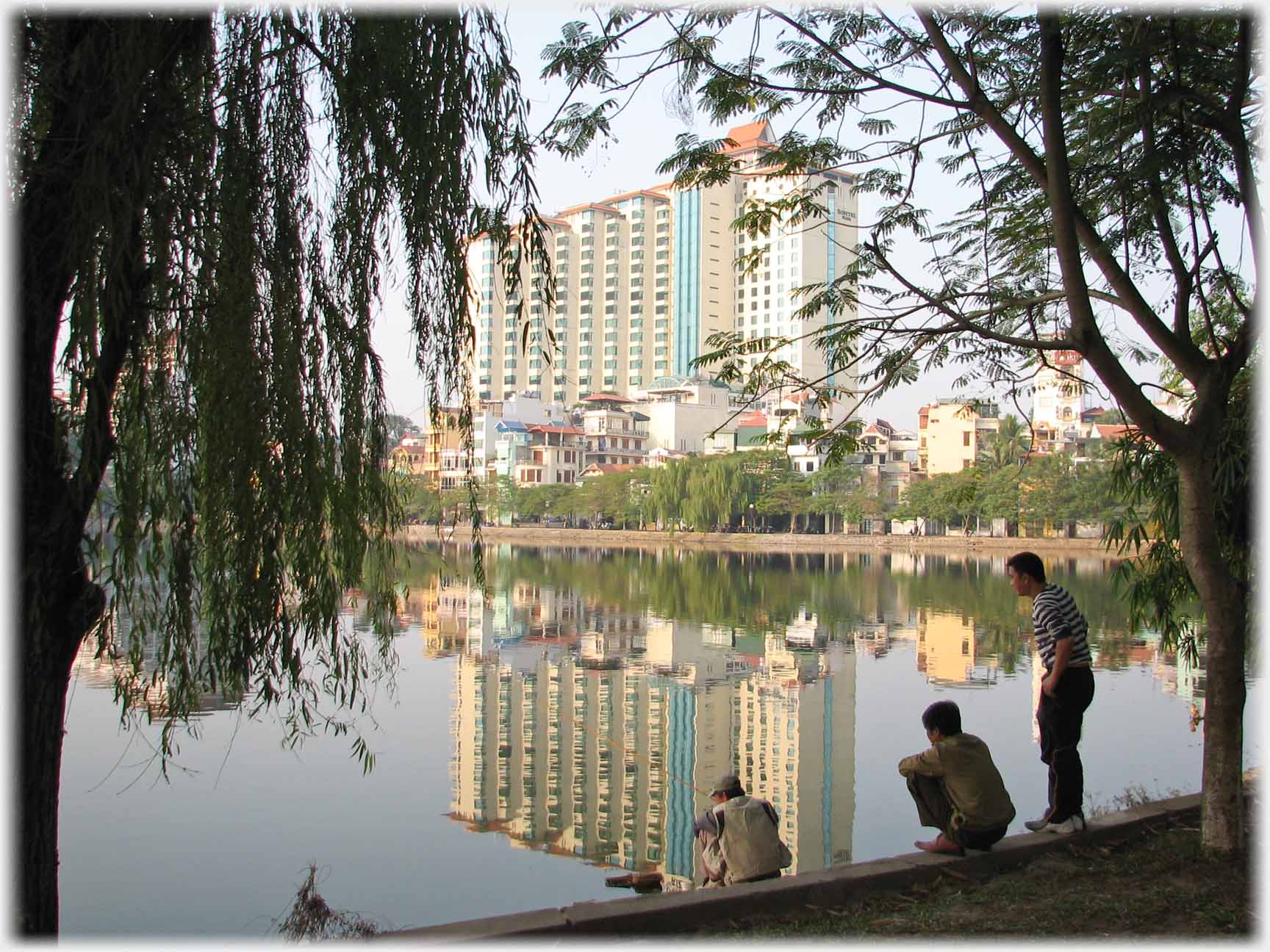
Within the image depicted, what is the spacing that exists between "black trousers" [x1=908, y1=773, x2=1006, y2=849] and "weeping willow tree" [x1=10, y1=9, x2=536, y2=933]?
1939 mm

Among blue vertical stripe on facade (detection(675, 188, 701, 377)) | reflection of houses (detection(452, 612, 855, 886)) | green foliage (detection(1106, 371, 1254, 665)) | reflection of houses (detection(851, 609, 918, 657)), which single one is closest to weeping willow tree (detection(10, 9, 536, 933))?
green foliage (detection(1106, 371, 1254, 665))

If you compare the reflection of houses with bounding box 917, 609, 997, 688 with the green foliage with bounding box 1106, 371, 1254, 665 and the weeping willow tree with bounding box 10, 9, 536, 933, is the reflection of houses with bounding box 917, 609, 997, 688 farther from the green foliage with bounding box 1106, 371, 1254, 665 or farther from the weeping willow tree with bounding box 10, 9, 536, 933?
the weeping willow tree with bounding box 10, 9, 536, 933

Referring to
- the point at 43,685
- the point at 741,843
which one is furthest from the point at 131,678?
the point at 741,843

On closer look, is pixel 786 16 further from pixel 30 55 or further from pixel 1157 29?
pixel 30 55

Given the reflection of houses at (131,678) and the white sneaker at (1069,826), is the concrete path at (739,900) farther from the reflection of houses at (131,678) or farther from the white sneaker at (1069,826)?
the reflection of houses at (131,678)

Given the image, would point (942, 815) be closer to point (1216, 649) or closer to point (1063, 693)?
point (1063, 693)

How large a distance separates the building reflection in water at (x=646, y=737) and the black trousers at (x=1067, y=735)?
7.20ft

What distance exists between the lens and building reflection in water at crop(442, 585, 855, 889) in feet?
21.4

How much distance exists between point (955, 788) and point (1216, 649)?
105 centimetres

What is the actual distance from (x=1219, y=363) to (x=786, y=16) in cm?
213

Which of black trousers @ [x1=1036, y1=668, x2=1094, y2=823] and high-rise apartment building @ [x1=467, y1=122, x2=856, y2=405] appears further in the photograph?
high-rise apartment building @ [x1=467, y1=122, x2=856, y2=405]

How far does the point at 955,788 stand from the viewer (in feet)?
12.3

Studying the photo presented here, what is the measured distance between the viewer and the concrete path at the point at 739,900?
290 centimetres

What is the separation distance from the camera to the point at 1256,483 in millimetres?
4152
